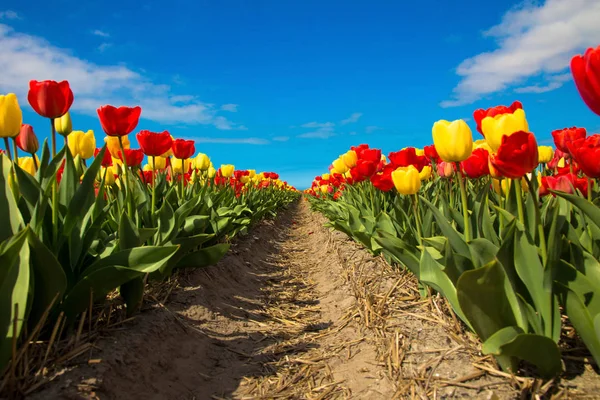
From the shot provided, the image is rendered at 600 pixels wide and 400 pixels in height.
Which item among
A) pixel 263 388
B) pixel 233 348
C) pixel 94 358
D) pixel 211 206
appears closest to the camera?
pixel 94 358

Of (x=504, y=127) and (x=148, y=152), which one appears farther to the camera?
(x=148, y=152)

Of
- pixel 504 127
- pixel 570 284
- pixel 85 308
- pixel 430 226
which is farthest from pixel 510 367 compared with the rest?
pixel 85 308

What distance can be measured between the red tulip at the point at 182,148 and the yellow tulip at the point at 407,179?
6.18 feet

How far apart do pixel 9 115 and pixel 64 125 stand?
1.64 ft

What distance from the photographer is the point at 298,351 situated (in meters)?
2.67

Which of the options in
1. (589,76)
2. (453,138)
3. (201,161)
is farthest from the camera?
(201,161)

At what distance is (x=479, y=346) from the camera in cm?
186

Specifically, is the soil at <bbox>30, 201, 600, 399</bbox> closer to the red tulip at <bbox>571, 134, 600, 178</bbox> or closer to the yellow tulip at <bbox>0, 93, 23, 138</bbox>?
the red tulip at <bbox>571, 134, 600, 178</bbox>

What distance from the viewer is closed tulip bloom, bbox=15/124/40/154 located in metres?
2.30

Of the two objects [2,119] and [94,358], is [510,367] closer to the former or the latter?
[94,358]

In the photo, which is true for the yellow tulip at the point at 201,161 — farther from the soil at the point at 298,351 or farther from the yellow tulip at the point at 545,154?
the yellow tulip at the point at 545,154

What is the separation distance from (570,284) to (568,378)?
0.36 metres

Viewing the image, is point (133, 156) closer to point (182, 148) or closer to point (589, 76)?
point (182, 148)

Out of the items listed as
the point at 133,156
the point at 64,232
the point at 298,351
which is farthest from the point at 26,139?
the point at 298,351
